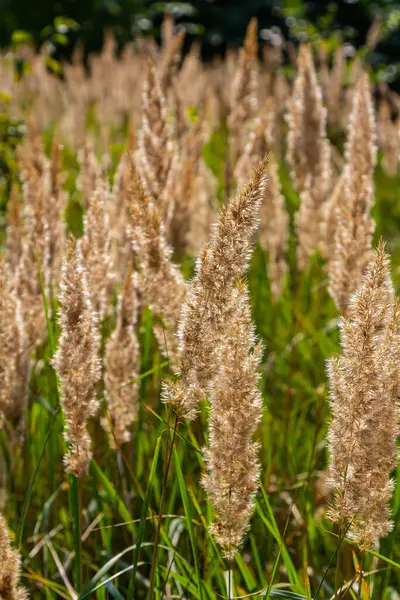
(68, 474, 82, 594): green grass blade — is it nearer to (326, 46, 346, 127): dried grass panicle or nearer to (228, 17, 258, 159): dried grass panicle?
(228, 17, 258, 159): dried grass panicle

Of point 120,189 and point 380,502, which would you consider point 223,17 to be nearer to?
point 120,189

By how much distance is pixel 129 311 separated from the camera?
78.0 inches

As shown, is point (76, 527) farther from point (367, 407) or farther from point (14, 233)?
point (14, 233)

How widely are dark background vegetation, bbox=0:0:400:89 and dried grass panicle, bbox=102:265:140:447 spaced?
500 inches

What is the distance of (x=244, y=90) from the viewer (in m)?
3.17

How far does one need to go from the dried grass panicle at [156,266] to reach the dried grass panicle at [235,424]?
1.17ft

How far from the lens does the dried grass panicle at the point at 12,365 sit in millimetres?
1762

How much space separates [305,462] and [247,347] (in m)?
1.76

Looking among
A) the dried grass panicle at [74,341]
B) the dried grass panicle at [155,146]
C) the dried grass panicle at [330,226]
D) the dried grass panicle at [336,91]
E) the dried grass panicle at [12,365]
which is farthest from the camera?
the dried grass panicle at [336,91]

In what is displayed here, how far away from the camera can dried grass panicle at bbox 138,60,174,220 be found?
2.45 m

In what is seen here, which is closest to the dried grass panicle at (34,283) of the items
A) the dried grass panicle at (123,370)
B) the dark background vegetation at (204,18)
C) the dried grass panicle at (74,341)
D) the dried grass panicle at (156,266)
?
the dried grass panicle at (123,370)

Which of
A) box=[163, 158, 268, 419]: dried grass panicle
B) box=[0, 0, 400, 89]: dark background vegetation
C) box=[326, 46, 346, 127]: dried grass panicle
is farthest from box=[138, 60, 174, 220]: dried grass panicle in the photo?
box=[0, 0, 400, 89]: dark background vegetation

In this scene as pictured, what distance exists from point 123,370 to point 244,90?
1.71 meters

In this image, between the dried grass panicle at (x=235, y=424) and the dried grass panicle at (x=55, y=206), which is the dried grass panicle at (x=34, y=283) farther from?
the dried grass panicle at (x=235, y=424)
